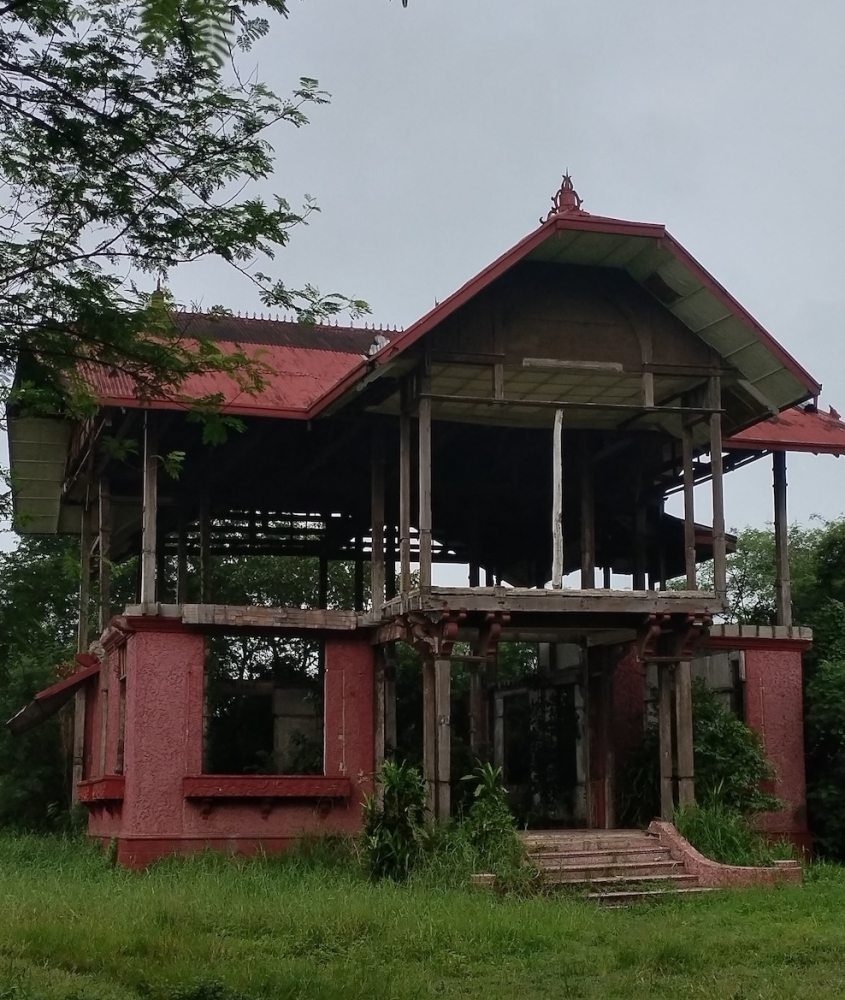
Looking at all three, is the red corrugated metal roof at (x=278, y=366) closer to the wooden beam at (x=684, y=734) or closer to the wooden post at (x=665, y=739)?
the wooden post at (x=665, y=739)

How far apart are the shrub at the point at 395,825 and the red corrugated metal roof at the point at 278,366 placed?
4.53 meters

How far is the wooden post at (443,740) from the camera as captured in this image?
16.5 meters

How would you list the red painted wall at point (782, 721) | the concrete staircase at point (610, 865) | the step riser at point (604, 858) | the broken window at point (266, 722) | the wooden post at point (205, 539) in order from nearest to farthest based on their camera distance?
the concrete staircase at point (610, 865), the step riser at point (604, 858), the red painted wall at point (782, 721), the broken window at point (266, 722), the wooden post at point (205, 539)

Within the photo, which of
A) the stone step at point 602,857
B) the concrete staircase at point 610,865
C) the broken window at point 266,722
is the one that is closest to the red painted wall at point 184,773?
the broken window at point 266,722

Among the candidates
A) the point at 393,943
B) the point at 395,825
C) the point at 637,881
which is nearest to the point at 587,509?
the point at 637,881

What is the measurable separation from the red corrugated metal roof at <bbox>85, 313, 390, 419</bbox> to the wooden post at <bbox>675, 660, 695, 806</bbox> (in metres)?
5.63

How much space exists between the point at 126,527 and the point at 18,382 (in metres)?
15.4

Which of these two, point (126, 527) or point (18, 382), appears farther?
point (126, 527)

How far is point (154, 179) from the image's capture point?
29.3 feet

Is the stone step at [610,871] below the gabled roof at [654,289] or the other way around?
below

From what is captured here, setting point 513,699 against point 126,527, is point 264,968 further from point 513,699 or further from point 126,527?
point 126,527

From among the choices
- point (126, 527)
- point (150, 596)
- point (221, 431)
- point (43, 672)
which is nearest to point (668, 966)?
point (221, 431)

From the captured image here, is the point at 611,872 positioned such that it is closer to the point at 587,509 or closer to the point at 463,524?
the point at 587,509

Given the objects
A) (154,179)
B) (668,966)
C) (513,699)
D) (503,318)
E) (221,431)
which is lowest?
(668,966)
